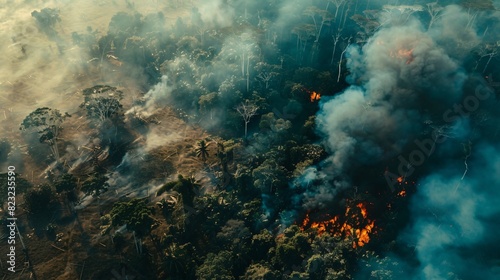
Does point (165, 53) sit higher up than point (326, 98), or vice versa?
point (165, 53)

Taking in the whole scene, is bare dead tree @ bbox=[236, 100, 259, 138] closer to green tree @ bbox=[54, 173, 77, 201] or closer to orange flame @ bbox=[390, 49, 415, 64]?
green tree @ bbox=[54, 173, 77, 201]

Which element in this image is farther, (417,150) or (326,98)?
(326,98)

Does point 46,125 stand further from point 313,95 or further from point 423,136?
point 423,136

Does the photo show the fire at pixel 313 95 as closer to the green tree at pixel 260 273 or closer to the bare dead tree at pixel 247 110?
the bare dead tree at pixel 247 110

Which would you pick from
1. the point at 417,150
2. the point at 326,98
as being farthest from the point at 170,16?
the point at 417,150

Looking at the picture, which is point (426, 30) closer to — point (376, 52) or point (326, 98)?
point (376, 52)

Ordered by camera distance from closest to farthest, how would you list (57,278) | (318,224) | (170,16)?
(57,278) → (318,224) → (170,16)
